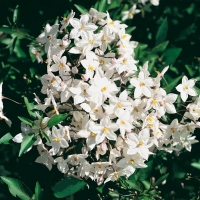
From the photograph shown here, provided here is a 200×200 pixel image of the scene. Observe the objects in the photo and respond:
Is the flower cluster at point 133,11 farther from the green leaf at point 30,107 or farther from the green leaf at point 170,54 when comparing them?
the green leaf at point 30,107

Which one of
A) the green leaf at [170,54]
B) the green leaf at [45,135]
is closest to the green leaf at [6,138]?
the green leaf at [45,135]

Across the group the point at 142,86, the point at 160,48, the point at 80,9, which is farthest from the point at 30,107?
the point at 160,48

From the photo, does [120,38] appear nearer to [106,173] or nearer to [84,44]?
[84,44]

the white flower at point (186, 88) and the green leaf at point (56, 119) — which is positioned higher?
the white flower at point (186, 88)

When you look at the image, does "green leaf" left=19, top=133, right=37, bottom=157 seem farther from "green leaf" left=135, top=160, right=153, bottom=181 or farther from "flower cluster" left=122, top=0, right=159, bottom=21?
"flower cluster" left=122, top=0, right=159, bottom=21

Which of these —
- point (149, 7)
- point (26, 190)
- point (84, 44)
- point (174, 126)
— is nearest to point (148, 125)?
point (174, 126)

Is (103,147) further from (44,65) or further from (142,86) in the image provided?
(44,65)
